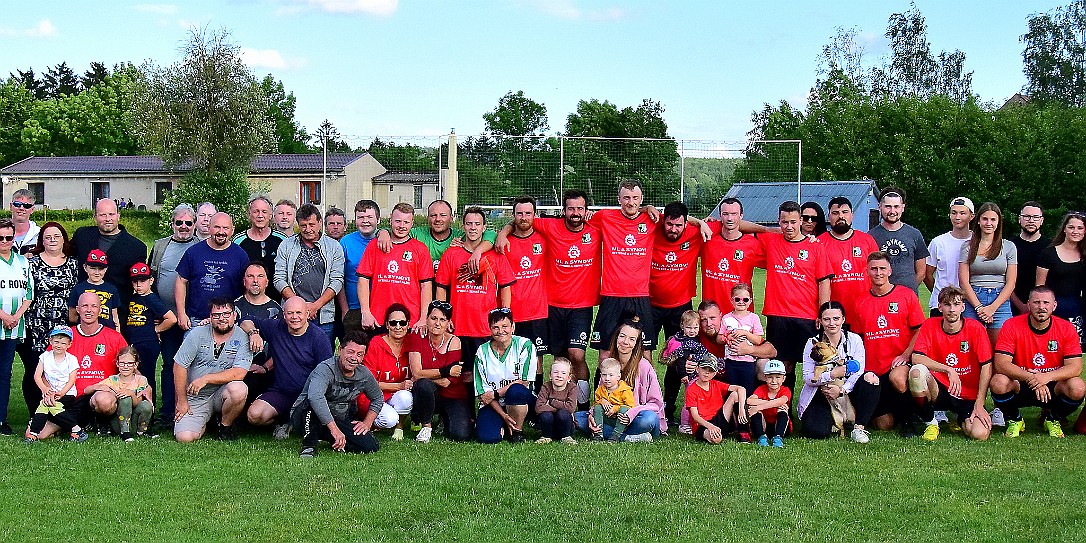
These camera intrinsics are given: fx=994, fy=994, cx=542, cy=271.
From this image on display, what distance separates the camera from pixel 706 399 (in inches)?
286

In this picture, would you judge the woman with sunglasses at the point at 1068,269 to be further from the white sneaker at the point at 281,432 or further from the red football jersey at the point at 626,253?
the white sneaker at the point at 281,432

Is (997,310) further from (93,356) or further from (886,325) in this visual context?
(93,356)

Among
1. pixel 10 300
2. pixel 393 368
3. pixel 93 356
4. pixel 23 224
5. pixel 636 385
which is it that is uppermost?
pixel 23 224

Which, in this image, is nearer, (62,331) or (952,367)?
(62,331)

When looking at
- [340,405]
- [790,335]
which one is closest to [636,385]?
[790,335]

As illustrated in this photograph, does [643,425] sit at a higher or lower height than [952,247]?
lower

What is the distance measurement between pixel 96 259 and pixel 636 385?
4072 mm

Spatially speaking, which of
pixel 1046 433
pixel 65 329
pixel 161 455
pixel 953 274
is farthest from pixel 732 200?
pixel 65 329

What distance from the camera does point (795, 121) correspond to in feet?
157

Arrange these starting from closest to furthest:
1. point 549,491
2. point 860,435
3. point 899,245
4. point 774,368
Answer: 1. point 549,491
2. point 860,435
3. point 774,368
4. point 899,245

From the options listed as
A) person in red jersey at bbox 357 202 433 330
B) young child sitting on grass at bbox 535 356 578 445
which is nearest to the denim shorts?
young child sitting on grass at bbox 535 356 578 445

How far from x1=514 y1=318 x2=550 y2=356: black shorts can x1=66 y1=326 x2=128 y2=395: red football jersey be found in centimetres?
296

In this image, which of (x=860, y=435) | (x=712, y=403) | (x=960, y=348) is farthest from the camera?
(x=960, y=348)

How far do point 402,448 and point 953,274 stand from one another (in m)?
4.59
